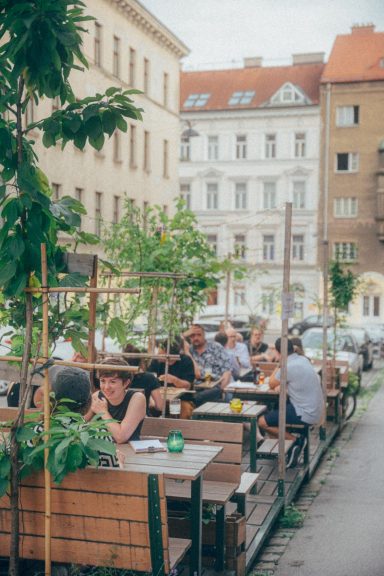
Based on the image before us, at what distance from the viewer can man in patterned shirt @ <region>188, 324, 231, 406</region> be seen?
13.9m

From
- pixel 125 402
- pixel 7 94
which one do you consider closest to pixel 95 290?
pixel 7 94

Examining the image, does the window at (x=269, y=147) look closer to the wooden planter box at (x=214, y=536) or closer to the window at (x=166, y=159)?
the window at (x=166, y=159)

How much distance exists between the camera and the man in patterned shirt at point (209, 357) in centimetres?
1388

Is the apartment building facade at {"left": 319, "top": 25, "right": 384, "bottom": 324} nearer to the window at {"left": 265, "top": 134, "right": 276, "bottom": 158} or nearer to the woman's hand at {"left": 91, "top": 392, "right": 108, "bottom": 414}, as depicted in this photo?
the window at {"left": 265, "top": 134, "right": 276, "bottom": 158}

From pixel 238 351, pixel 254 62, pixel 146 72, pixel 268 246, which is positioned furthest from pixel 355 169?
pixel 238 351

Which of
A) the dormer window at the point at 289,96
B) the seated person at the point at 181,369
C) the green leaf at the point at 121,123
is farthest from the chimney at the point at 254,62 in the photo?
the green leaf at the point at 121,123

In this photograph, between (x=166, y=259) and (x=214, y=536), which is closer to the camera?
(x=214, y=536)

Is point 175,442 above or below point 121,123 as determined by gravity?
below

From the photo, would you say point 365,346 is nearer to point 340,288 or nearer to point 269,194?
point 340,288

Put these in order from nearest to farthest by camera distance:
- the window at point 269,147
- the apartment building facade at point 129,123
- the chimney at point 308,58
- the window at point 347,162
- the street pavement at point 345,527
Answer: the street pavement at point 345,527 → the apartment building facade at point 129,123 → the window at point 347,162 → the window at point 269,147 → the chimney at point 308,58

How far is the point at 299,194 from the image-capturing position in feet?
190

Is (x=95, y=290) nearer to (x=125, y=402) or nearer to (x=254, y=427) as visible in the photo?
(x=125, y=402)

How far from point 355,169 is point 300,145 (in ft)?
12.6

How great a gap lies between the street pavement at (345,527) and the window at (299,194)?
44.7 meters
